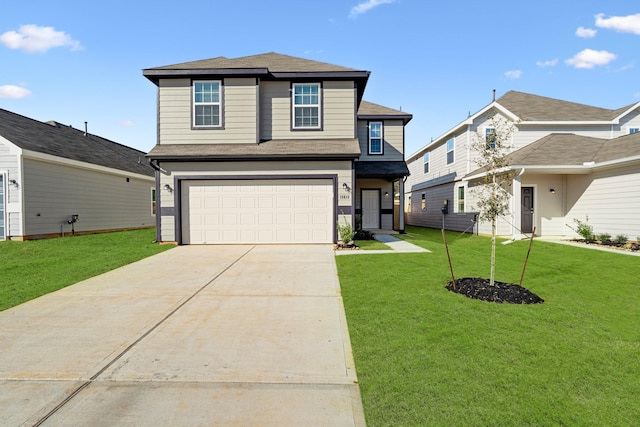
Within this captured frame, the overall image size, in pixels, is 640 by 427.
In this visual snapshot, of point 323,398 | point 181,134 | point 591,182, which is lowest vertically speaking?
point 323,398

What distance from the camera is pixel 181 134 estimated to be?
37.4ft

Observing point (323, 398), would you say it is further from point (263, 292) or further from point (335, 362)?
point (263, 292)

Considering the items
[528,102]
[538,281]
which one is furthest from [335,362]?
[528,102]

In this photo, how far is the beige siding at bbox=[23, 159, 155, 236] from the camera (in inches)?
491

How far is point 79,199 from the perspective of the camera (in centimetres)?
1457

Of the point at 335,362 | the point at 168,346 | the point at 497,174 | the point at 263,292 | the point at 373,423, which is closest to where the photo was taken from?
the point at 373,423

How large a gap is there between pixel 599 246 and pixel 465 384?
1185 cm

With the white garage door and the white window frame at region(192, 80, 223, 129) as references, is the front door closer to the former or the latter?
the white garage door

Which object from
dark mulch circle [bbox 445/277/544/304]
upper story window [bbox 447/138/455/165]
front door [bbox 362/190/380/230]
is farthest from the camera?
upper story window [bbox 447/138/455/165]

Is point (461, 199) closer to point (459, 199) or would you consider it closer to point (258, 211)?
point (459, 199)

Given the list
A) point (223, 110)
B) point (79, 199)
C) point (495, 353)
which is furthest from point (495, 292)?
point (79, 199)

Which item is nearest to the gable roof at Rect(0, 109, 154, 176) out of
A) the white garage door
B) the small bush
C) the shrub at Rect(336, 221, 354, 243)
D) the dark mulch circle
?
the white garage door

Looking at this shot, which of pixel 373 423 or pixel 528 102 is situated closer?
pixel 373 423

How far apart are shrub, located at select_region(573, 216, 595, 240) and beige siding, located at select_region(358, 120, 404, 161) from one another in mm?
7924
